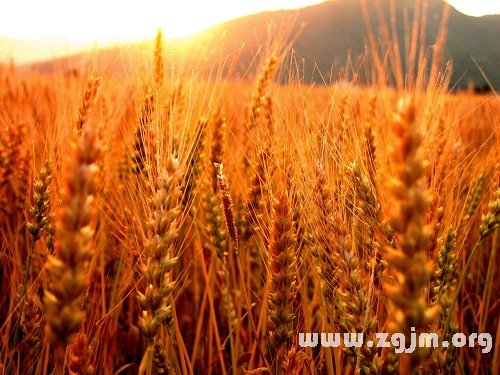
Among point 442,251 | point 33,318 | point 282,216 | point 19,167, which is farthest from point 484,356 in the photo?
point 19,167

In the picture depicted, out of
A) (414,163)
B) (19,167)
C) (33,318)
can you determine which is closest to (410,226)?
(414,163)

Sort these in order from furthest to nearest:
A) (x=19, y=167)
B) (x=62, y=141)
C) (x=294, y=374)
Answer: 1. (x=19, y=167)
2. (x=62, y=141)
3. (x=294, y=374)

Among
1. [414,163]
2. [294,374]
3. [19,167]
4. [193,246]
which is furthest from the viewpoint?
[193,246]

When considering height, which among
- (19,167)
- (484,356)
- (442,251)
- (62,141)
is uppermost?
(62,141)

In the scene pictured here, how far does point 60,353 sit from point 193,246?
5.34 ft

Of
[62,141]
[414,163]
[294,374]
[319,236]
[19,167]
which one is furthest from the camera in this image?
[19,167]

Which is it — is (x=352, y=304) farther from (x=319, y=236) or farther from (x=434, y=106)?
(x=434, y=106)

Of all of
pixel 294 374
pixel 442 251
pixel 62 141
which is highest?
pixel 62 141

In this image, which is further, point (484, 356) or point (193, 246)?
point (193, 246)

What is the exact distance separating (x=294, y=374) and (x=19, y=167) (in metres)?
1.57

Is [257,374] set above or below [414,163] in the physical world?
below

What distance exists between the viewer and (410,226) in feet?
1.85

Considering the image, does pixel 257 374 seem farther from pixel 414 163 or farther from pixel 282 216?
pixel 414 163

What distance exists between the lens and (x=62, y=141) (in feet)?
4.92
